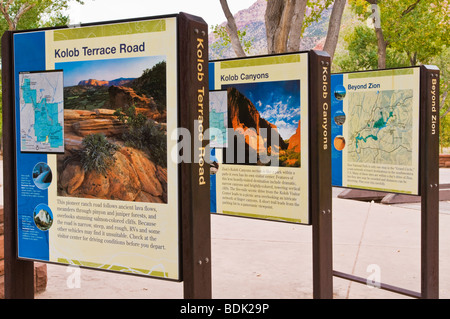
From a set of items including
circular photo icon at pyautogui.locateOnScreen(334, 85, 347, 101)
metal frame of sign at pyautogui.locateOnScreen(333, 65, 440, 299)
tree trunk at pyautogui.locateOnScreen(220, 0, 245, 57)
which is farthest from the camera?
tree trunk at pyautogui.locateOnScreen(220, 0, 245, 57)

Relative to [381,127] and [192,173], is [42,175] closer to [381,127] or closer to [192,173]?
[192,173]

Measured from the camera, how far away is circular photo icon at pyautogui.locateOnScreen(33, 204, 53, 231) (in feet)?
11.1

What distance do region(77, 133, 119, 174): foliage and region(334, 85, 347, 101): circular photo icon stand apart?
10.2 feet

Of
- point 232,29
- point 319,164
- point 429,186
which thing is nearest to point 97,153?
point 319,164

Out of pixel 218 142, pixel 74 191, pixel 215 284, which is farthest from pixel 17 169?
pixel 215 284

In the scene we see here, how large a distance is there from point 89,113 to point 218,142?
1765 millimetres

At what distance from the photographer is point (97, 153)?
3178 mm

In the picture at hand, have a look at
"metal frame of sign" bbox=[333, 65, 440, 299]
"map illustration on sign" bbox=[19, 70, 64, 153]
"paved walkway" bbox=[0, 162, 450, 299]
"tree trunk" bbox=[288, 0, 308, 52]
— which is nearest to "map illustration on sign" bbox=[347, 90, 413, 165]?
"metal frame of sign" bbox=[333, 65, 440, 299]

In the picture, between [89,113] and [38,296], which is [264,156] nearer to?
[89,113]

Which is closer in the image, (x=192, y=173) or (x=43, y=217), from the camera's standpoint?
(x=192, y=173)

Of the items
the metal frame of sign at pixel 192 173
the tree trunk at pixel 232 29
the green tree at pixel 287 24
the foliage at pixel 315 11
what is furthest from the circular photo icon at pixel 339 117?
the foliage at pixel 315 11

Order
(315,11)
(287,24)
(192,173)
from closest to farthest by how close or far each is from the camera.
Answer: (192,173)
(287,24)
(315,11)

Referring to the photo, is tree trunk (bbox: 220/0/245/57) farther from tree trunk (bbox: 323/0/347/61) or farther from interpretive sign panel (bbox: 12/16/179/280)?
interpretive sign panel (bbox: 12/16/179/280)

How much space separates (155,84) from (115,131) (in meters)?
0.37
